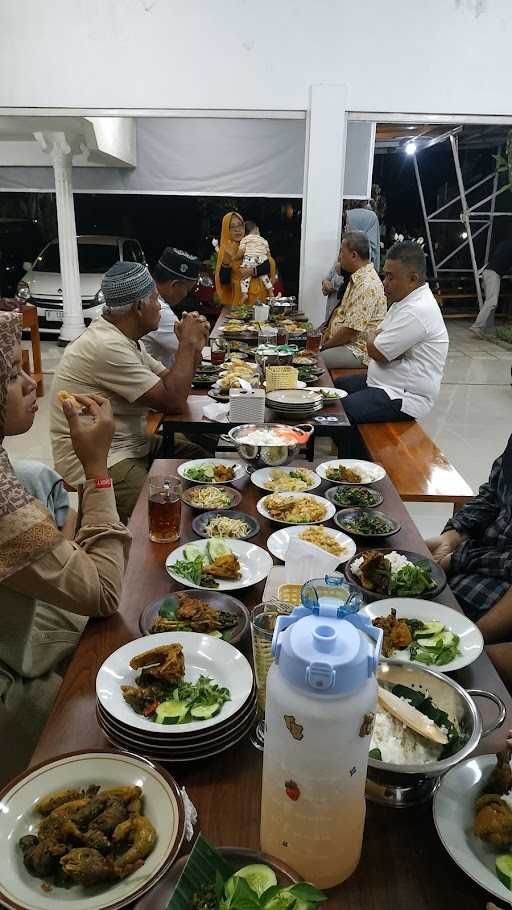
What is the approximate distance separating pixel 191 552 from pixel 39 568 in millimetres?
472

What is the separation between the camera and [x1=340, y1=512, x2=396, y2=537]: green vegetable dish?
5.83ft

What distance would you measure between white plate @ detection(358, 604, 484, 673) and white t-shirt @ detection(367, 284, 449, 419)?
2489 millimetres

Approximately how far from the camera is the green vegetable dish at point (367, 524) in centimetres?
178

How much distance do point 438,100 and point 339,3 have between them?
111 cm

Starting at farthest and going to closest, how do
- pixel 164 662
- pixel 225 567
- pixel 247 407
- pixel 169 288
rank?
pixel 169 288 < pixel 247 407 < pixel 225 567 < pixel 164 662

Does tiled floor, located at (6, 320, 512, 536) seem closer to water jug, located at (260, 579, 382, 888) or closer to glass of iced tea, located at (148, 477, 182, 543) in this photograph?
glass of iced tea, located at (148, 477, 182, 543)

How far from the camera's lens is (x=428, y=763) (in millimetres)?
888

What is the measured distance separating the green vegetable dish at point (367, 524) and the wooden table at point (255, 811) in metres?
0.55

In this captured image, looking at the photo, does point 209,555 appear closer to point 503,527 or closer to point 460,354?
point 503,527

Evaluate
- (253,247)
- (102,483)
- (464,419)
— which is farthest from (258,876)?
(253,247)

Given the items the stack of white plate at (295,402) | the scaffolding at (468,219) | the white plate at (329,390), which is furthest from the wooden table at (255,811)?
the scaffolding at (468,219)

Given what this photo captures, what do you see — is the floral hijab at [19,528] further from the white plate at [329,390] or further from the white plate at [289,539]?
the white plate at [329,390]

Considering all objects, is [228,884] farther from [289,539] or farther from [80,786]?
[289,539]

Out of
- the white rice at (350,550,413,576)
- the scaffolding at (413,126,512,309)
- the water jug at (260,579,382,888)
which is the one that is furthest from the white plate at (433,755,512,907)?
the scaffolding at (413,126,512,309)
